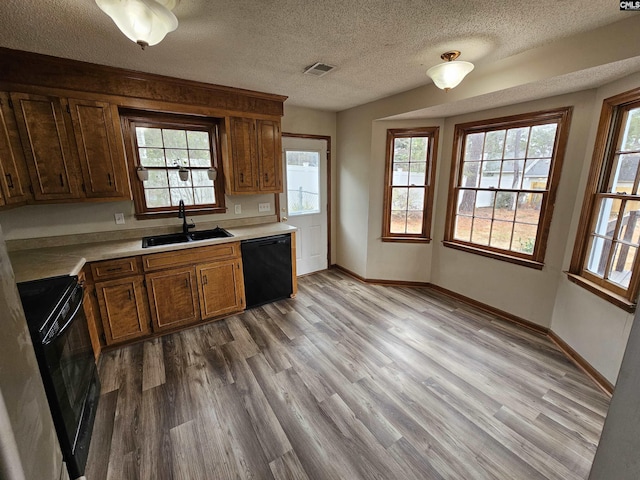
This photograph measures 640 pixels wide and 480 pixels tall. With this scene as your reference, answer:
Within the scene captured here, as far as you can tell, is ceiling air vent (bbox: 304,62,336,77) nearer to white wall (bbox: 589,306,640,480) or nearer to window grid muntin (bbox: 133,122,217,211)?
window grid muntin (bbox: 133,122,217,211)

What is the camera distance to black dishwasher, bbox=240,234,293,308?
3130 millimetres

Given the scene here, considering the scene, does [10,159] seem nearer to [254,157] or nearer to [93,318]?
[93,318]

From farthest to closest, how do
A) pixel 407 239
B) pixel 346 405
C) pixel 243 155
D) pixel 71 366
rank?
pixel 407 239, pixel 243 155, pixel 346 405, pixel 71 366

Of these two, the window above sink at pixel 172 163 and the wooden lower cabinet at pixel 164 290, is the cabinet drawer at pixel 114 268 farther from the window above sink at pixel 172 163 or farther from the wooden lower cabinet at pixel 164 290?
the window above sink at pixel 172 163

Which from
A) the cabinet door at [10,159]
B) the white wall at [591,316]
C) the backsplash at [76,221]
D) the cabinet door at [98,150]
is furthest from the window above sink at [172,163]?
the white wall at [591,316]

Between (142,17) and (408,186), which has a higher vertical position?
(142,17)

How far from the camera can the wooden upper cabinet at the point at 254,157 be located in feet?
10.2

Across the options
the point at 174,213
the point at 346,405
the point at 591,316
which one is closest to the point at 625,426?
the point at 346,405

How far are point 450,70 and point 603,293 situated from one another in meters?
2.08

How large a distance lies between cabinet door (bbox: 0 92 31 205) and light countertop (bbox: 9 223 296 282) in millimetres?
468

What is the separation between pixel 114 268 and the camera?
2.41 meters

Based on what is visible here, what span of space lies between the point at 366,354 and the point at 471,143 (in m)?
2.68

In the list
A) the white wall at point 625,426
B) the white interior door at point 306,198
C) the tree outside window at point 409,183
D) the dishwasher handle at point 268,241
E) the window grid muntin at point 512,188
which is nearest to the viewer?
the white wall at point 625,426

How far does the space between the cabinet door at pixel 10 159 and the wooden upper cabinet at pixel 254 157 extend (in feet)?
5.44
